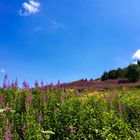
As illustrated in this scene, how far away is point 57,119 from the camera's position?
10.1 meters

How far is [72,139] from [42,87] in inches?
152

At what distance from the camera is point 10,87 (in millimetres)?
13062

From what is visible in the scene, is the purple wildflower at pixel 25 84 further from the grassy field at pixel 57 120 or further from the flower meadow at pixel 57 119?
the grassy field at pixel 57 120

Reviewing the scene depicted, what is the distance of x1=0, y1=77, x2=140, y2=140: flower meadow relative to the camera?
9078 mm

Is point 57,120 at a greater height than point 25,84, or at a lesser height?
lesser

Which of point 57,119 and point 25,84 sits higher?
point 25,84

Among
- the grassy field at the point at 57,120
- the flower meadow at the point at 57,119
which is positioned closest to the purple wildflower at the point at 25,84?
the flower meadow at the point at 57,119

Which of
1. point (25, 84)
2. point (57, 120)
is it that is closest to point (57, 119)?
point (57, 120)

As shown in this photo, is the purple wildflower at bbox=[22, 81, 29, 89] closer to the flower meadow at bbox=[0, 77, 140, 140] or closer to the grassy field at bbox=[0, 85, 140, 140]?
the flower meadow at bbox=[0, 77, 140, 140]

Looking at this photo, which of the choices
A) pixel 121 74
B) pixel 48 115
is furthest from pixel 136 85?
pixel 48 115

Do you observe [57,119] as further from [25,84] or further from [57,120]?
[25,84]

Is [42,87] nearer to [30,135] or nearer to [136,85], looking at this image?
[30,135]

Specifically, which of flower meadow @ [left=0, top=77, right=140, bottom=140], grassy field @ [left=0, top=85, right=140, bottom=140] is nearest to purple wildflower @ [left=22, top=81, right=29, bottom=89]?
flower meadow @ [left=0, top=77, right=140, bottom=140]

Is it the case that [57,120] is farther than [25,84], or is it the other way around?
[25,84]
